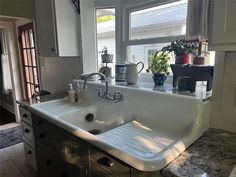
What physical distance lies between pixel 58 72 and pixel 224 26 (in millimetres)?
2203

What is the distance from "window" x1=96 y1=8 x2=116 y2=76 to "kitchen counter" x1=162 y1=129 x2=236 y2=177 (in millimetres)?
1445

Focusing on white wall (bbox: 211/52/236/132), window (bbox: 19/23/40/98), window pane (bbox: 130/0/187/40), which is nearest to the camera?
white wall (bbox: 211/52/236/132)

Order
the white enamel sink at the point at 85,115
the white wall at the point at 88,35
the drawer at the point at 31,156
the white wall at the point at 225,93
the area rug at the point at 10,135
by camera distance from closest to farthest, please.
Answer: the white wall at the point at 225,93 < the white enamel sink at the point at 85,115 < the drawer at the point at 31,156 < the white wall at the point at 88,35 < the area rug at the point at 10,135

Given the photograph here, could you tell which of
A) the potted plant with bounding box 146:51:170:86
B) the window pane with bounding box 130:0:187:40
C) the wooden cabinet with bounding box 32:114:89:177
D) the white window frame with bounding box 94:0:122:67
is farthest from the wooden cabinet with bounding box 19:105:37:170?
the window pane with bounding box 130:0:187:40

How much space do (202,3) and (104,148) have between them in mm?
1033

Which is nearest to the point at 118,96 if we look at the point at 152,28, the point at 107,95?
the point at 107,95

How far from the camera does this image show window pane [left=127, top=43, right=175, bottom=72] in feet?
5.89

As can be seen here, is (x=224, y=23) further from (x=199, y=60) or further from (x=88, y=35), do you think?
(x=88, y=35)

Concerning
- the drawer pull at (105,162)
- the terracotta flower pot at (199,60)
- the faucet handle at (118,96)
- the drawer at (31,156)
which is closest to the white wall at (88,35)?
the faucet handle at (118,96)

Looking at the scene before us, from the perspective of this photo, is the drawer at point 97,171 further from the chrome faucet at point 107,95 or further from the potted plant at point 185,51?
the potted plant at point 185,51

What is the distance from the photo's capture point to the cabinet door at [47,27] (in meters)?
1.94

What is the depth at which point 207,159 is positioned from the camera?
78 cm

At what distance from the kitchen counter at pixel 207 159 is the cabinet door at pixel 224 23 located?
51 centimetres

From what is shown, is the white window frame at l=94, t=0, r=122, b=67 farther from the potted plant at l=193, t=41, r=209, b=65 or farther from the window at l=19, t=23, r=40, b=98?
the window at l=19, t=23, r=40, b=98
